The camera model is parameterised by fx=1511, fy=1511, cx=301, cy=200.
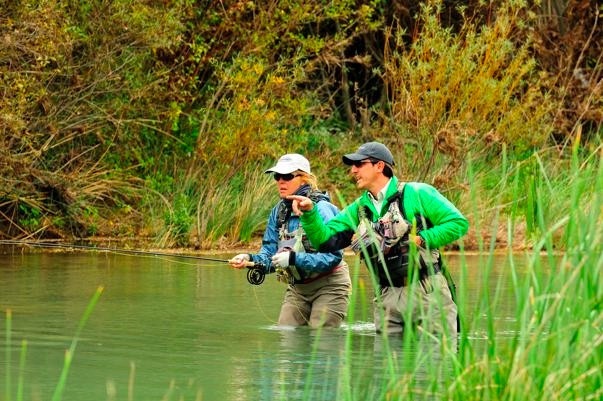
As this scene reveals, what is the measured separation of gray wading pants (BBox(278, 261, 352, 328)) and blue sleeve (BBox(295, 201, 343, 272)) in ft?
0.73

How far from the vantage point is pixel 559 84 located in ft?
77.2

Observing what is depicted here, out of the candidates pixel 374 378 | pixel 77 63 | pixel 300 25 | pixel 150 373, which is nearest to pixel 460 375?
pixel 374 378

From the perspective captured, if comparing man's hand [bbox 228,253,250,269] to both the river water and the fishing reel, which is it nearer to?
the fishing reel

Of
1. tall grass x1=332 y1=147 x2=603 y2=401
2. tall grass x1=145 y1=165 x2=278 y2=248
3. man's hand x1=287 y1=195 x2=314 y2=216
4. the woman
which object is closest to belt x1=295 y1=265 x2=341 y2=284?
the woman

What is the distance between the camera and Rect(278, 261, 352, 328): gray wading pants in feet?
34.7

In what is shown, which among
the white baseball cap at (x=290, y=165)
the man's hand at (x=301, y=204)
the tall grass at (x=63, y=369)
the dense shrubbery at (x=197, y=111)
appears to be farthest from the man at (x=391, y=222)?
the dense shrubbery at (x=197, y=111)

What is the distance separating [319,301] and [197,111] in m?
9.44

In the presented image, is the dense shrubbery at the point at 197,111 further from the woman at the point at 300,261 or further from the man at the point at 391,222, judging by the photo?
the man at the point at 391,222

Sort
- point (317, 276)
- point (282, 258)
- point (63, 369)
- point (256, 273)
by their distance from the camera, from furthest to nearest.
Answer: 1. point (256, 273)
2. point (317, 276)
3. point (282, 258)
4. point (63, 369)

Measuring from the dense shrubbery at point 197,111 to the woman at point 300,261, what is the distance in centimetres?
624

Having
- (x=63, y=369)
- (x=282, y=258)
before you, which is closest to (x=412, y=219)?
(x=282, y=258)

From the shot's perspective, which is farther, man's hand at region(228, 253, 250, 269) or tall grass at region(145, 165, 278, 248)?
tall grass at region(145, 165, 278, 248)

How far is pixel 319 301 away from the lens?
34.8ft

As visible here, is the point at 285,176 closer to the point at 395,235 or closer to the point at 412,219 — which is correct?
the point at 395,235
